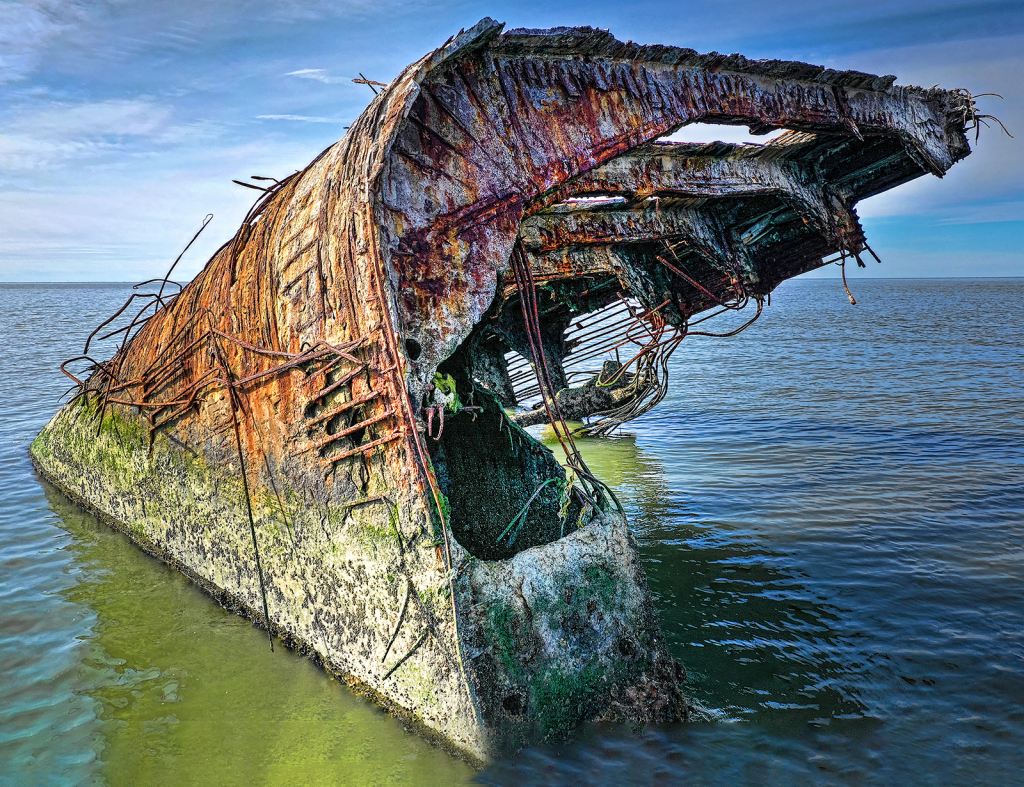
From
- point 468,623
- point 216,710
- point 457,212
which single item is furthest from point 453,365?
point 216,710

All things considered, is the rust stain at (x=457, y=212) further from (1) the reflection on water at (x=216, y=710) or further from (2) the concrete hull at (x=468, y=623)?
(1) the reflection on water at (x=216, y=710)

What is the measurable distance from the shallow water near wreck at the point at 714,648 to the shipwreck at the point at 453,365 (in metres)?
0.23

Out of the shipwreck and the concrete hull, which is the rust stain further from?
the concrete hull

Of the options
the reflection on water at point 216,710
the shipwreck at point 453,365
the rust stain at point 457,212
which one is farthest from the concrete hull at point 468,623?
the rust stain at point 457,212

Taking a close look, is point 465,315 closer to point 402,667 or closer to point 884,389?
point 402,667

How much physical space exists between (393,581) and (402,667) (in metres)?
0.42

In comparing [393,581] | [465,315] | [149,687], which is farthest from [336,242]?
[149,687]

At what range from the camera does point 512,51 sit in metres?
3.00

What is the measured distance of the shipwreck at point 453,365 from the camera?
278 cm

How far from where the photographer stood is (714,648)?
392 centimetres

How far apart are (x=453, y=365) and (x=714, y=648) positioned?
233 cm

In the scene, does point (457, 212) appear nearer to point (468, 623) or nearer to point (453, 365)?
point (453, 365)

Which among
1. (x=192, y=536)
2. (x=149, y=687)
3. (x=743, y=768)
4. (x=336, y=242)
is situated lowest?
(x=743, y=768)

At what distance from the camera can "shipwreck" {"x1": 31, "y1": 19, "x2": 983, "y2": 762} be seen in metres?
2.78
